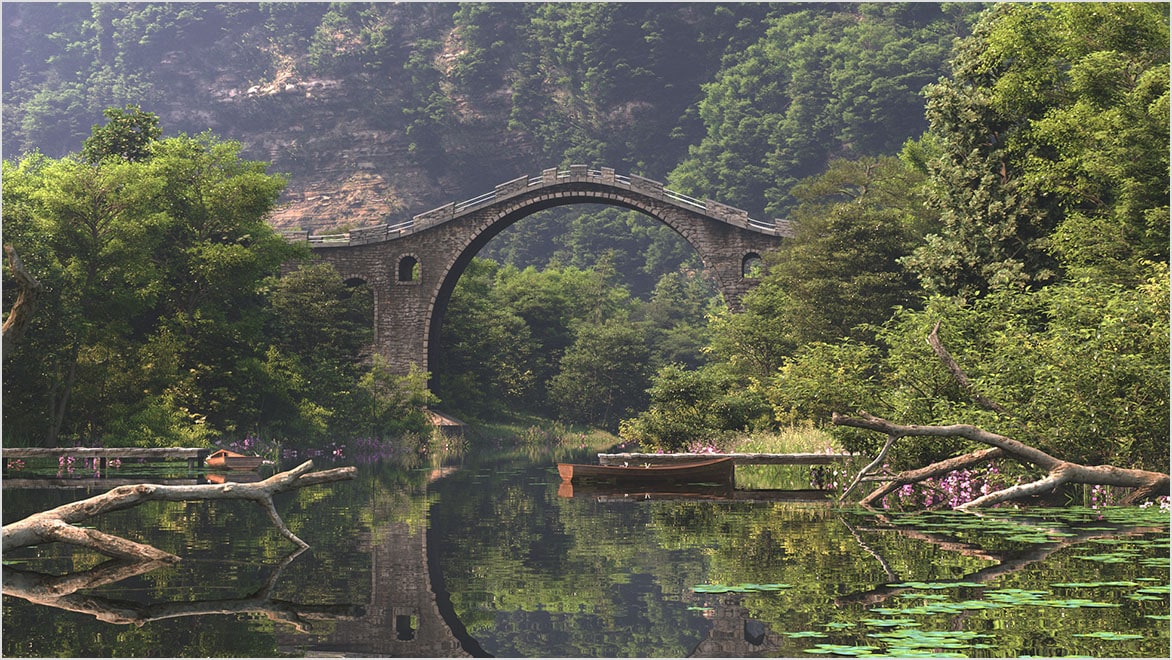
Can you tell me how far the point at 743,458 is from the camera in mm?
25297

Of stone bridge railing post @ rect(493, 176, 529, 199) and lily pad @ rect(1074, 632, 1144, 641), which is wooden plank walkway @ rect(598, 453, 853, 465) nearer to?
lily pad @ rect(1074, 632, 1144, 641)

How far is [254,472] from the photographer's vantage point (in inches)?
1270

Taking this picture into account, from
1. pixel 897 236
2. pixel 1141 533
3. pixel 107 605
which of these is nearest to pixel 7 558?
pixel 107 605

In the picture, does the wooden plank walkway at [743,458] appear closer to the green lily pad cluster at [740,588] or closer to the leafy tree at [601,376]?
the green lily pad cluster at [740,588]

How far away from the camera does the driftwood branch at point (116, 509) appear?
1273 cm

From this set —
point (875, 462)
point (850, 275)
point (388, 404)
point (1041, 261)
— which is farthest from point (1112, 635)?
point (388, 404)

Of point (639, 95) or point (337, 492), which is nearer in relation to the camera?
point (337, 492)

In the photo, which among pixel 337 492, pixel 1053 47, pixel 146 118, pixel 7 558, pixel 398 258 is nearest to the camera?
pixel 7 558

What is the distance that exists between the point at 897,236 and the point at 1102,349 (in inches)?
724

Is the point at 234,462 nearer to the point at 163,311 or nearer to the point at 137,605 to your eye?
the point at 163,311

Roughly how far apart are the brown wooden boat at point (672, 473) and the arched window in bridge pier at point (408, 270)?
120 feet

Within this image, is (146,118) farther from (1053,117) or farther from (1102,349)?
(1102,349)

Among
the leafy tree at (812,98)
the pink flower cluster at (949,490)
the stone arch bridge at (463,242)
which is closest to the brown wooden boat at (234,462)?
the pink flower cluster at (949,490)

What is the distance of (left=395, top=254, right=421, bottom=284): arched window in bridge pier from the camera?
6106 cm
